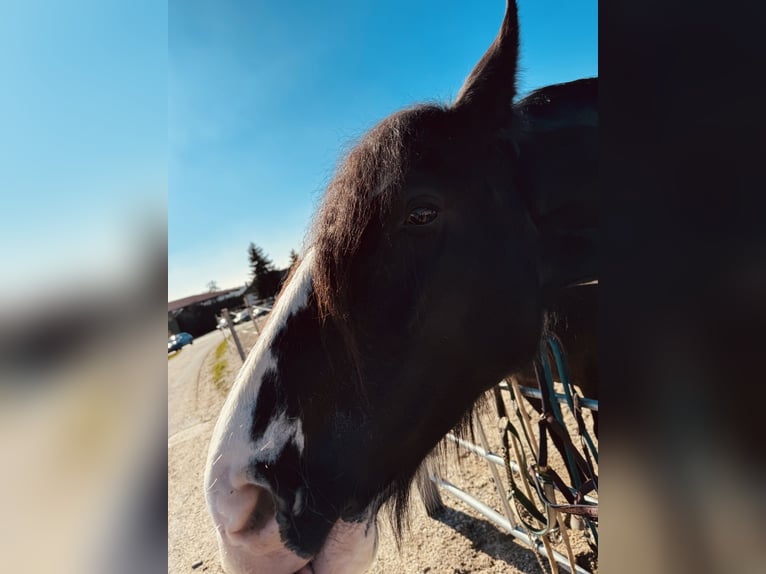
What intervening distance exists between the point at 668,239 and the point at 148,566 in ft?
2.29

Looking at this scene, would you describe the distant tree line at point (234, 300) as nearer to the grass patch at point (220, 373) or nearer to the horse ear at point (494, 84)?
the grass patch at point (220, 373)

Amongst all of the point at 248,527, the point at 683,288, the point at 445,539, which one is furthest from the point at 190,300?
the point at 683,288

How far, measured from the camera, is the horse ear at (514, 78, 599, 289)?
4.23 ft

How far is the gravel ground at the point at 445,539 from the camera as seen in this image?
9.22 ft

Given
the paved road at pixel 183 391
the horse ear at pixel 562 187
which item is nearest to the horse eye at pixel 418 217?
the horse ear at pixel 562 187

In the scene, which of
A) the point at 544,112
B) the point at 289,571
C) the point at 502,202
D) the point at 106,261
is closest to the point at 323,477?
the point at 289,571

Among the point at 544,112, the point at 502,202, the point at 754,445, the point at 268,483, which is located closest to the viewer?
the point at 754,445

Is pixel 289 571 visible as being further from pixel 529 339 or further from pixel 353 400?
pixel 529 339

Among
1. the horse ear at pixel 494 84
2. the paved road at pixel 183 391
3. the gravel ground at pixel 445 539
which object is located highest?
the horse ear at pixel 494 84

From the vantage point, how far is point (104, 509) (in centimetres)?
42

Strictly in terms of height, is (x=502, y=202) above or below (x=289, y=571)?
above

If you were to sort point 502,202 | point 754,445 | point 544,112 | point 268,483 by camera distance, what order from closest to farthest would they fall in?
point 754,445, point 268,483, point 502,202, point 544,112

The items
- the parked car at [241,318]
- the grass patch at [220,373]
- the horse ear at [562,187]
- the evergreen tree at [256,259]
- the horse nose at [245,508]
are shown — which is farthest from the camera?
the evergreen tree at [256,259]

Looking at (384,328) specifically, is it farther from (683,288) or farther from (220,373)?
(220,373)
